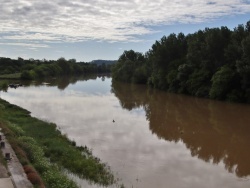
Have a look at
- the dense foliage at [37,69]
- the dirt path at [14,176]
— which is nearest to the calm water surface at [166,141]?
the dirt path at [14,176]

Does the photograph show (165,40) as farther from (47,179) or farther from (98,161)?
(47,179)

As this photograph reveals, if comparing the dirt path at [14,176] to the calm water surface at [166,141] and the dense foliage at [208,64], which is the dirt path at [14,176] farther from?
the dense foliage at [208,64]

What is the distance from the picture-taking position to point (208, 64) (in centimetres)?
5538

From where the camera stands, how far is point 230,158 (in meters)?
21.2

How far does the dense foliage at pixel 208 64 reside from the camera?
4800 cm

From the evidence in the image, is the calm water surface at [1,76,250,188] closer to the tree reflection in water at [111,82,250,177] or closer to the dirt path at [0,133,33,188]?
the tree reflection in water at [111,82,250,177]

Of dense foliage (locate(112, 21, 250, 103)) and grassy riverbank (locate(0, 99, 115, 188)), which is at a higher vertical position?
dense foliage (locate(112, 21, 250, 103))

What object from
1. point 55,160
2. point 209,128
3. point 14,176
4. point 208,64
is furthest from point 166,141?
point 208,64

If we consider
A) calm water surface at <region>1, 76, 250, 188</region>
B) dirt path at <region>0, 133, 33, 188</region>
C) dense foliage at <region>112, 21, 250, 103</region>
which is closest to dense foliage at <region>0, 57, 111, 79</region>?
dense foliage at <region>112, 21, 250, 103</region>

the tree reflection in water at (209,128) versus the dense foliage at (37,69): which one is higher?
the dense foliage at (37,69)

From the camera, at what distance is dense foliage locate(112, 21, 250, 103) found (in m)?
48.0

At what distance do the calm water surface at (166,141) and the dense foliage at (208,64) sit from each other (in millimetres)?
6235

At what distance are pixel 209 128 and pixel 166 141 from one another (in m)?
6.71

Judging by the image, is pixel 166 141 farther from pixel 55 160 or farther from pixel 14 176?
pixel 14 176
